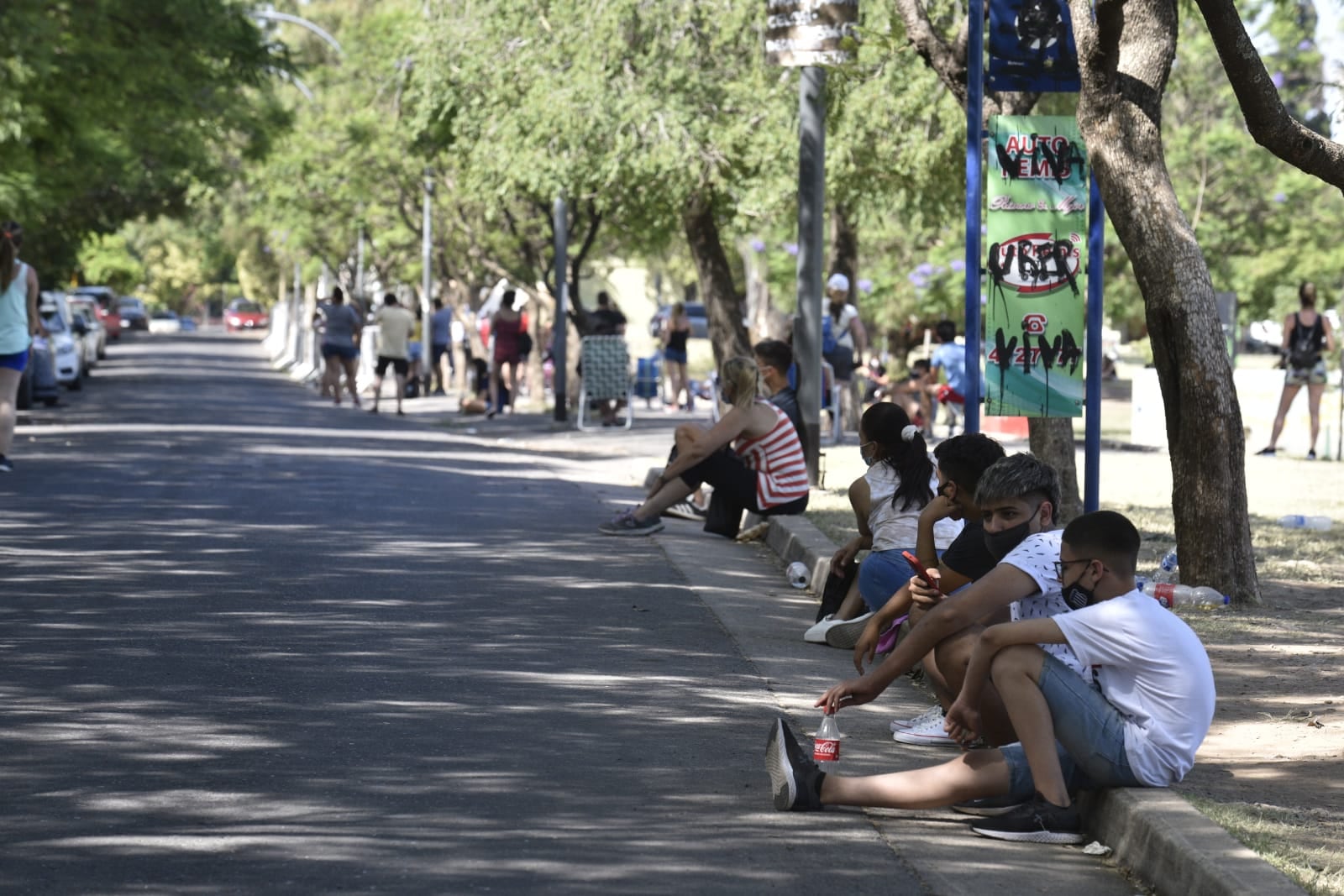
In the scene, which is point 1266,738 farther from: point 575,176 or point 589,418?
point 589,418

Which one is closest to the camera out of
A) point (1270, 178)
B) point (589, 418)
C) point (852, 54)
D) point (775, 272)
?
point (852, 54)

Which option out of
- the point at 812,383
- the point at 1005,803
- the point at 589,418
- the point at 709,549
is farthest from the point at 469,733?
the point at 589,418

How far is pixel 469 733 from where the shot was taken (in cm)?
694

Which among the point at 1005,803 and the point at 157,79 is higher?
the point at 157,79

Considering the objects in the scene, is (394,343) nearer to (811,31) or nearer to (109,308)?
(811,31)

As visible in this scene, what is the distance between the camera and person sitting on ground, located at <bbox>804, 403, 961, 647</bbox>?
28.5 ft

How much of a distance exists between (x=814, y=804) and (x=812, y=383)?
10.5 meters

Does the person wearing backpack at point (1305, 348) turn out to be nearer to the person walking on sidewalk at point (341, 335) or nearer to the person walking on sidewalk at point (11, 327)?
the person walking on sidewalk at point (11, 327)

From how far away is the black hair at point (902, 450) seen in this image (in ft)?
28.9

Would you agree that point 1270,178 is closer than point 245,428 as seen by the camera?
No

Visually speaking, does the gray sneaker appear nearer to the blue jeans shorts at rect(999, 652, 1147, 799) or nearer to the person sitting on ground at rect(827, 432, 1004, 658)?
the person sitting on ground at rect(827, 432, 1004, 658)

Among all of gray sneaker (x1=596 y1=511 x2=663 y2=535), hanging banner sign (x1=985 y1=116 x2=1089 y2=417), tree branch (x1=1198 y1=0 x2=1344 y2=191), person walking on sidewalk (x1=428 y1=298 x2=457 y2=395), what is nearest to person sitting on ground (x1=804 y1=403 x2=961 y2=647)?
hanging banner sign (x1=985 y1=116 x2=1089 y2=417)

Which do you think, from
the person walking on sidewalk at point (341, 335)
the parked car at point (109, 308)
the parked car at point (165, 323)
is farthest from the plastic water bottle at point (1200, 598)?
the parked car at point (165, 323)

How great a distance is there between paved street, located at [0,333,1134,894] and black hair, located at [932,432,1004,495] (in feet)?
3.26
